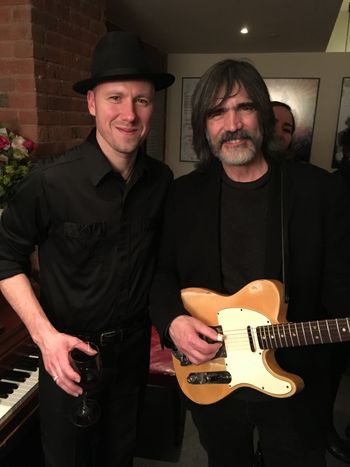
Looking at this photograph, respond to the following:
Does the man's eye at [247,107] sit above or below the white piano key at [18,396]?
above

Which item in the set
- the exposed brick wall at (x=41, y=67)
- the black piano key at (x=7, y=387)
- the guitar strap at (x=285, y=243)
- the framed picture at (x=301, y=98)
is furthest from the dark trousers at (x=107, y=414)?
the framed picture at (x=301, y=98)

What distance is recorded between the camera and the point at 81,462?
4.48ft

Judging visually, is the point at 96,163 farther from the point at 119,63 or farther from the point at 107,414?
the point at 107,414

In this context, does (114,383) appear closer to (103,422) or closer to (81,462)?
(103,422)

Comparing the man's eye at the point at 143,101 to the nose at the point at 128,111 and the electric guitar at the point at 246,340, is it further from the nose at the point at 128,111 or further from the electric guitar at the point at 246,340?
the electric guitar at the point at 246,340

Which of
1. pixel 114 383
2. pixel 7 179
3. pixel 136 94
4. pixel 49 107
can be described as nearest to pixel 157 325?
pixel 114 383

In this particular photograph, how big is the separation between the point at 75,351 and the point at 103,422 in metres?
0.51

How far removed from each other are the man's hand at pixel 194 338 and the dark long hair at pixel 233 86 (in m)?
0.62

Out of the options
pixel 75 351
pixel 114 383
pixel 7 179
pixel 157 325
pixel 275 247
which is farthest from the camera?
pixel 7 179

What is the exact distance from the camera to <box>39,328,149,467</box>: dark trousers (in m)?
1.32

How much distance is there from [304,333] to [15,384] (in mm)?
1073

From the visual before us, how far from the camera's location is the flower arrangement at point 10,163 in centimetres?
165

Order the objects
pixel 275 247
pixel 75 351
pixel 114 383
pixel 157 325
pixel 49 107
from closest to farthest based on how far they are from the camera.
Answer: pixel 75 351 < pixel 275 247 < pixel 157 325 < pixel 114 383 < pixel 49 107

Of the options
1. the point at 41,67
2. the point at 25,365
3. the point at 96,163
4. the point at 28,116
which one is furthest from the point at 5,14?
the point at 25,365
